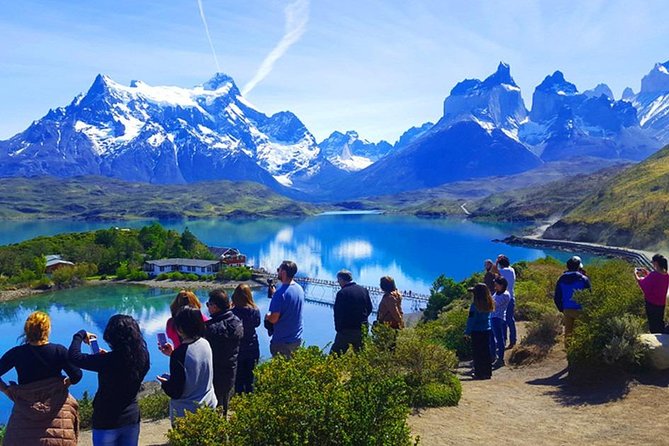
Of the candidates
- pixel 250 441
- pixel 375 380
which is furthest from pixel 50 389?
pixel 375 380

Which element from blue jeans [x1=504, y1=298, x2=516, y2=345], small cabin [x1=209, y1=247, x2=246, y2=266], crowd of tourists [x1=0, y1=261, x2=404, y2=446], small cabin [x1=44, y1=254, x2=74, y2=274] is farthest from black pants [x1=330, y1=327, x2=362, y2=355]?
small cabin [x1=44, y1=254, x2=74, y2=274]

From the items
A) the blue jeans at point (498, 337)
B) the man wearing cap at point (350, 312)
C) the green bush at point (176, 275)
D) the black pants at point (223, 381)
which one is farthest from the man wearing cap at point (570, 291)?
the green bush at point (176, 275)

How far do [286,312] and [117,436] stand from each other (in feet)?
11.9

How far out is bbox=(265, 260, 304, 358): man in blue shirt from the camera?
331 inches

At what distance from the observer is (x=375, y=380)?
5582 mm

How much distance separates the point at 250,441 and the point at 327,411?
0.69m

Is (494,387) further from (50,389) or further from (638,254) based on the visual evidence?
(638,254)

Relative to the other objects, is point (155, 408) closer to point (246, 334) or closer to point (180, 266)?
point (246, 334)

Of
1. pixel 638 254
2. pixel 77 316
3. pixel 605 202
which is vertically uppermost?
pixel 605 202

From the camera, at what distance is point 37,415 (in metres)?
5.21

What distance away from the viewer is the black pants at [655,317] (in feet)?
32.1

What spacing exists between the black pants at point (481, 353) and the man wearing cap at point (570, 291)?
1.67 meters

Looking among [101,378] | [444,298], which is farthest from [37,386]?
[444,298]

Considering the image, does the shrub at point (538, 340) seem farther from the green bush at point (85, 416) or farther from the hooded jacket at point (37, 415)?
the green bush at point (85, 416)
